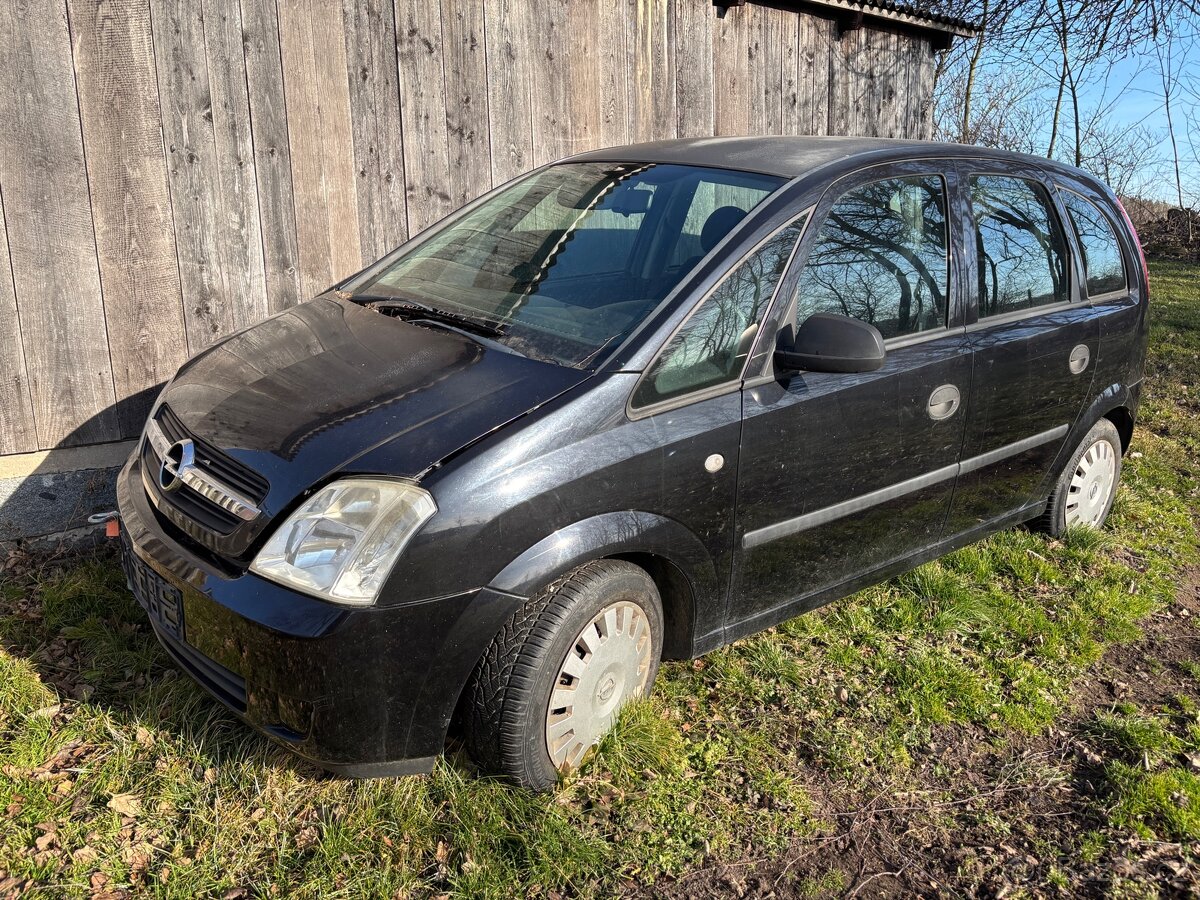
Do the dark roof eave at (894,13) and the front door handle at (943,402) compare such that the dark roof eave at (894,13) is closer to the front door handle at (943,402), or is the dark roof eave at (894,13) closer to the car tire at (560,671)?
the front door handle at (943,402)

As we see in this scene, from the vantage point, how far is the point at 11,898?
2.48 meters

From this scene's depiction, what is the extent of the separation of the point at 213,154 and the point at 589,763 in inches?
133

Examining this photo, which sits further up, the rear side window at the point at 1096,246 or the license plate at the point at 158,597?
the rear side window at the point at 1096,246

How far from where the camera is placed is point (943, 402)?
11.9ft

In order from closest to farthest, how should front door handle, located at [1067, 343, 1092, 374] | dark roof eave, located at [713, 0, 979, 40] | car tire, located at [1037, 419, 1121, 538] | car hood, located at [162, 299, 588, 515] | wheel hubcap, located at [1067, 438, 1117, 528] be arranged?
1. car hood, located at [162, 299, 588, 515]
2. front door handle, located at [1067, 343, 1092, 374]
3. car tire, located at [1037, 419, 1121, 538]
4. wheel hubcap, located at [1067, 438, 1117, 528]
5. dark roof eave, located at [713, 0, 979, 40]

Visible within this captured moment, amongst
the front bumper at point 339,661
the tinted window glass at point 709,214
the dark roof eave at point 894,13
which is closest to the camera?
the front bumper at point 339,661

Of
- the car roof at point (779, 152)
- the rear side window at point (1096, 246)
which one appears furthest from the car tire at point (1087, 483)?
the car roof at point (779, 152)

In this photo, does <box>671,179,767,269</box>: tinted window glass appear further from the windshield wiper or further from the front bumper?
the front bumper

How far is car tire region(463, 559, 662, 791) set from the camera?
2.67 meters

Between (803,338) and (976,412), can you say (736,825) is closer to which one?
(803,338)

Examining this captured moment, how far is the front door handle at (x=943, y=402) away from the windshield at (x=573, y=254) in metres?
0.96

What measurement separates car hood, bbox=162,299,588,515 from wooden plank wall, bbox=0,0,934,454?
4.60 ft

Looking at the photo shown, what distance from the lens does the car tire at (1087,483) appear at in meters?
4.56

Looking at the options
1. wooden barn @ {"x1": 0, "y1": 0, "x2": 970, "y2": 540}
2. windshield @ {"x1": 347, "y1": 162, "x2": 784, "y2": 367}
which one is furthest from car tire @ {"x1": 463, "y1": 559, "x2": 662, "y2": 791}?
wooden barn @ {"x1": 0, "y1": 0, "x2": 970, "y2": 540}
